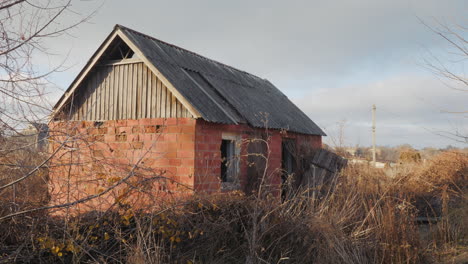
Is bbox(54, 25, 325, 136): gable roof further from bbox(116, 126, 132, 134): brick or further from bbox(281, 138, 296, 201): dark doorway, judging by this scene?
bbox(116, 126, 132, 134): brick

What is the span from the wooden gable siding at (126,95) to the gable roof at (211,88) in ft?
1.09

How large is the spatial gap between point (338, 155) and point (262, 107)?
117 inches

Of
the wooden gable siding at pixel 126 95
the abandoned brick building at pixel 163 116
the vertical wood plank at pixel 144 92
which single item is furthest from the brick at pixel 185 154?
the vertical wood plank at pixel 144 92

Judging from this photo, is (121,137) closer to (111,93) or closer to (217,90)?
(111,93)

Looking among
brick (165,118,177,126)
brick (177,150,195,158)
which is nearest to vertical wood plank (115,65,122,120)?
brick (165,118,177,126)

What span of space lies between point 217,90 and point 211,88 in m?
0.17

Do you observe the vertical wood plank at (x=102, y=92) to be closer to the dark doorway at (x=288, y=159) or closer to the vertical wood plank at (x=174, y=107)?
the vertical wood plank at (x=174, y=107)

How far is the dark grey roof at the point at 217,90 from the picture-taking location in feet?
28.1

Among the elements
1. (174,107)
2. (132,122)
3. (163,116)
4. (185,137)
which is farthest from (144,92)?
(185,137)

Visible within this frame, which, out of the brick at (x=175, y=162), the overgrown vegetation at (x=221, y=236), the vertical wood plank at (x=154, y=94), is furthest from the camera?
the vertical wood plank at (x=154, y=94)

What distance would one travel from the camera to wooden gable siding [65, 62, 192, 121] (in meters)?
8.44

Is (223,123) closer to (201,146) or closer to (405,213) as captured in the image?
(201,146)

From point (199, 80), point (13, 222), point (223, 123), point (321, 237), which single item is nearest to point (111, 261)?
point (13, 222)

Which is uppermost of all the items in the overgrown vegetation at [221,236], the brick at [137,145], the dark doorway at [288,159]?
the brick at [137,145]
